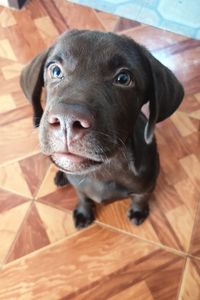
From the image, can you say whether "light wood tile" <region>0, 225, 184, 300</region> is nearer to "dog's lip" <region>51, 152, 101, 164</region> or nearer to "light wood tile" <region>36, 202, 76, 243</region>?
"light wood tile" <region>36, 202, 76, 243</region>

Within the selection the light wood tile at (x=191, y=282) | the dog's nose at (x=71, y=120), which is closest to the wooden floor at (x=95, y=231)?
the light wood tile at (x=191, y=282)

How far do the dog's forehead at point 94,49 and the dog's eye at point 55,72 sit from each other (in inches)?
1.4

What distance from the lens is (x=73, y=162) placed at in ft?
3.16

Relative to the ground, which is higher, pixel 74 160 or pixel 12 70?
pixel 74 160

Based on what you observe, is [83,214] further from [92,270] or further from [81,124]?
[81,124]

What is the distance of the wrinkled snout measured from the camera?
85 centimetres

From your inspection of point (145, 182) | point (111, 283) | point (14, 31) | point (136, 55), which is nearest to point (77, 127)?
point (136, 55)

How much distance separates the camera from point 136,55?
3.51 feet

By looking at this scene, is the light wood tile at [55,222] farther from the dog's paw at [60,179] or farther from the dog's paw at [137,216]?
the dog's paw at [137,216]

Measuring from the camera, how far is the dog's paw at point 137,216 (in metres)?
1.59

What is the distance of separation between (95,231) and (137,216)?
177 millimetres

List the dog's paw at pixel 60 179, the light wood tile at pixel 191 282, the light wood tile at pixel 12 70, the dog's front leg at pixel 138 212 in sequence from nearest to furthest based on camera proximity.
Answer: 1. the light wood tile at pixel 191 282
2. the dog's front leg at pixel 138 212
3. the dog's paw at pixel 60 179
4. the light wood tile at pixel 12 70

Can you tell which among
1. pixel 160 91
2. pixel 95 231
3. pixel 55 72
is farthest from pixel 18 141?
pixel 160 91

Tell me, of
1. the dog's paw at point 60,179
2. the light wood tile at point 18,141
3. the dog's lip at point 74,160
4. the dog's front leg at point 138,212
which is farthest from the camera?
the light wood tile at point 18,141
